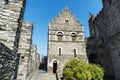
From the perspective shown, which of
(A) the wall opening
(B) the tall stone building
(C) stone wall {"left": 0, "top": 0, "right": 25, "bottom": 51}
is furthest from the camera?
(A) the wall opening

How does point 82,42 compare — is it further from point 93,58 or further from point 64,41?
point 93,58

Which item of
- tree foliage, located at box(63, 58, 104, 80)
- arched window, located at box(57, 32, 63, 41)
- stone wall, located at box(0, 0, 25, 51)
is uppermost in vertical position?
arched window, located at box(57, 32, 63, 41)

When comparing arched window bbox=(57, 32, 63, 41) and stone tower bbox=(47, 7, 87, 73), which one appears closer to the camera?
stone tower bbox=(47, 7, 87, 73)

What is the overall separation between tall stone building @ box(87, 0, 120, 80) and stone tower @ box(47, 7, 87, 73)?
321cm

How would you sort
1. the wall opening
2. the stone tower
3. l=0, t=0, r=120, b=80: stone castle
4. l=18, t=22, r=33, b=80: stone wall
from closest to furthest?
l=18, t=22, r=33, b=80: stone wall, l=0, t=0, r=120, b=80: stone castle, the stone tower, the wall opening

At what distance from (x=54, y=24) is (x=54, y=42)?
3.75 m

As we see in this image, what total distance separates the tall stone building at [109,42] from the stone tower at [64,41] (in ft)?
10.5

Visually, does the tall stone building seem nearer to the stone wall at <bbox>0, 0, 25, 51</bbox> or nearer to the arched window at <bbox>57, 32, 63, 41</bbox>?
the arched window at <bbox>57, 32, 63, 41</bbox>

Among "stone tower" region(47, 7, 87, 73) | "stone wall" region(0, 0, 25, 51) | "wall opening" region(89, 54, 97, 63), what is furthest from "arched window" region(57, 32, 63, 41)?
"stone wall" region(0, 0, 25, 51)

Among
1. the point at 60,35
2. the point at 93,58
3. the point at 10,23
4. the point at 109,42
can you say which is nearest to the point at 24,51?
the point at 10,23

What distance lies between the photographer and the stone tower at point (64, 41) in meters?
21.1

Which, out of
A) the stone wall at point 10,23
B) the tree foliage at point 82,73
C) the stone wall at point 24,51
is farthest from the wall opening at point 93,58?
the stone wall at point 10,23

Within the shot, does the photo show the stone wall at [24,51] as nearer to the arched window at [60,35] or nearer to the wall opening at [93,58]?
the arched window at [60,35]

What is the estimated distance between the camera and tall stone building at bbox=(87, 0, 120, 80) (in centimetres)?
1798
